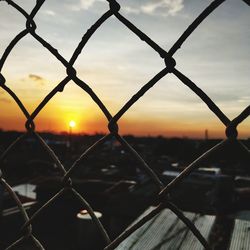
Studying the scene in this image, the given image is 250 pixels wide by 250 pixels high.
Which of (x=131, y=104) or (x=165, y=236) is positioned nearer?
(x=131, y=104)

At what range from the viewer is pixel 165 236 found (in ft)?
6.31

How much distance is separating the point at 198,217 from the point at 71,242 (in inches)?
388

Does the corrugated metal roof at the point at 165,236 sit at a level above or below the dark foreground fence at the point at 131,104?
below

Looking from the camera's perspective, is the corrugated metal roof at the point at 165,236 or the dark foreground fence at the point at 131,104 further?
the corrugated metal roof at the point at 165,236

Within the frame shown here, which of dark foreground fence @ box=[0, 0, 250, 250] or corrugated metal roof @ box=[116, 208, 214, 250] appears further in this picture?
corrugated metal roof @ box=[116, 208, 214, 250]

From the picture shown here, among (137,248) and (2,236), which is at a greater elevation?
(137,248)

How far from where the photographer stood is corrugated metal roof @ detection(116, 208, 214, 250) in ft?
5.69

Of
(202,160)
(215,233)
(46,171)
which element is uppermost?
(202,160)

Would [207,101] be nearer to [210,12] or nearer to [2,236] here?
[210,12]

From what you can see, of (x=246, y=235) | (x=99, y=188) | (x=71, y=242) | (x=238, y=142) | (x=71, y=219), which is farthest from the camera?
(x=99, y=188)

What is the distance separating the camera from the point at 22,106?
1.19 metres

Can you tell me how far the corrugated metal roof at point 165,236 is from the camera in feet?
5.69

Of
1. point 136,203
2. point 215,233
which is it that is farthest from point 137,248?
point 136,203

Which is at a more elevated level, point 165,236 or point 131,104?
point 131,104
